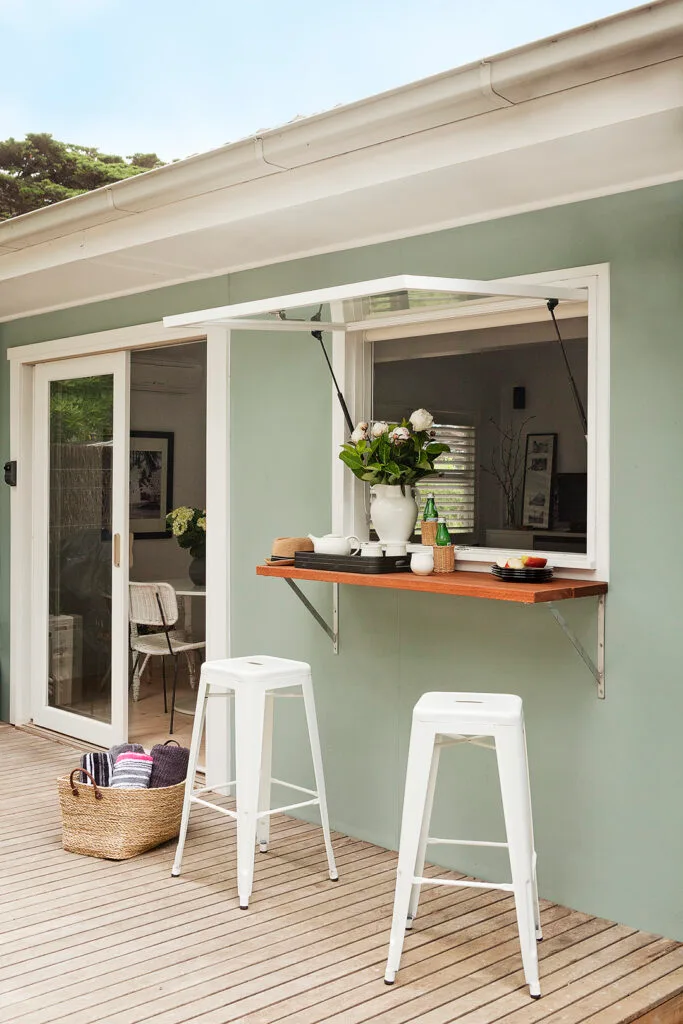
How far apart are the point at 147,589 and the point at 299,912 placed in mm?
2714

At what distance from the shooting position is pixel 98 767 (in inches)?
152

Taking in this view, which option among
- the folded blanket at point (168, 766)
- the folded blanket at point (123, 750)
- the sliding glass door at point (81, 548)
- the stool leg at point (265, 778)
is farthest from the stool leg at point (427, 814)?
the sliding glass door at point (81, 548)

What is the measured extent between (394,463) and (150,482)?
4.23m

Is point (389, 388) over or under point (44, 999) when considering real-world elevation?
over

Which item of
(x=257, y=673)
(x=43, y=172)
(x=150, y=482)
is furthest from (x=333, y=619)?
(x=43, y=172)

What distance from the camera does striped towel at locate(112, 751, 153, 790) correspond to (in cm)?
376

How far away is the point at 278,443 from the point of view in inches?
166

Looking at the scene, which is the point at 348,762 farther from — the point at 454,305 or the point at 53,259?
the point at 53,259

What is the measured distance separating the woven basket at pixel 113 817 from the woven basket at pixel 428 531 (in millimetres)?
1259

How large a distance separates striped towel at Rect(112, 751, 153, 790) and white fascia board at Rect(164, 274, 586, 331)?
160 centimetres

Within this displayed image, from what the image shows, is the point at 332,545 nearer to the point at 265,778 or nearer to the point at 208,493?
the point at 265,778

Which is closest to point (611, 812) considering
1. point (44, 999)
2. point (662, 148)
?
point (44, 999)

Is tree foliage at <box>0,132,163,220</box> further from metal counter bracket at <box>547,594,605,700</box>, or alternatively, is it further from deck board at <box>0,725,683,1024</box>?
metal counter bracket at <box>547,594,605,700</box>

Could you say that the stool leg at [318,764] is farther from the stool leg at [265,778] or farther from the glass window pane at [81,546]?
the glass window pane at [81,546]
